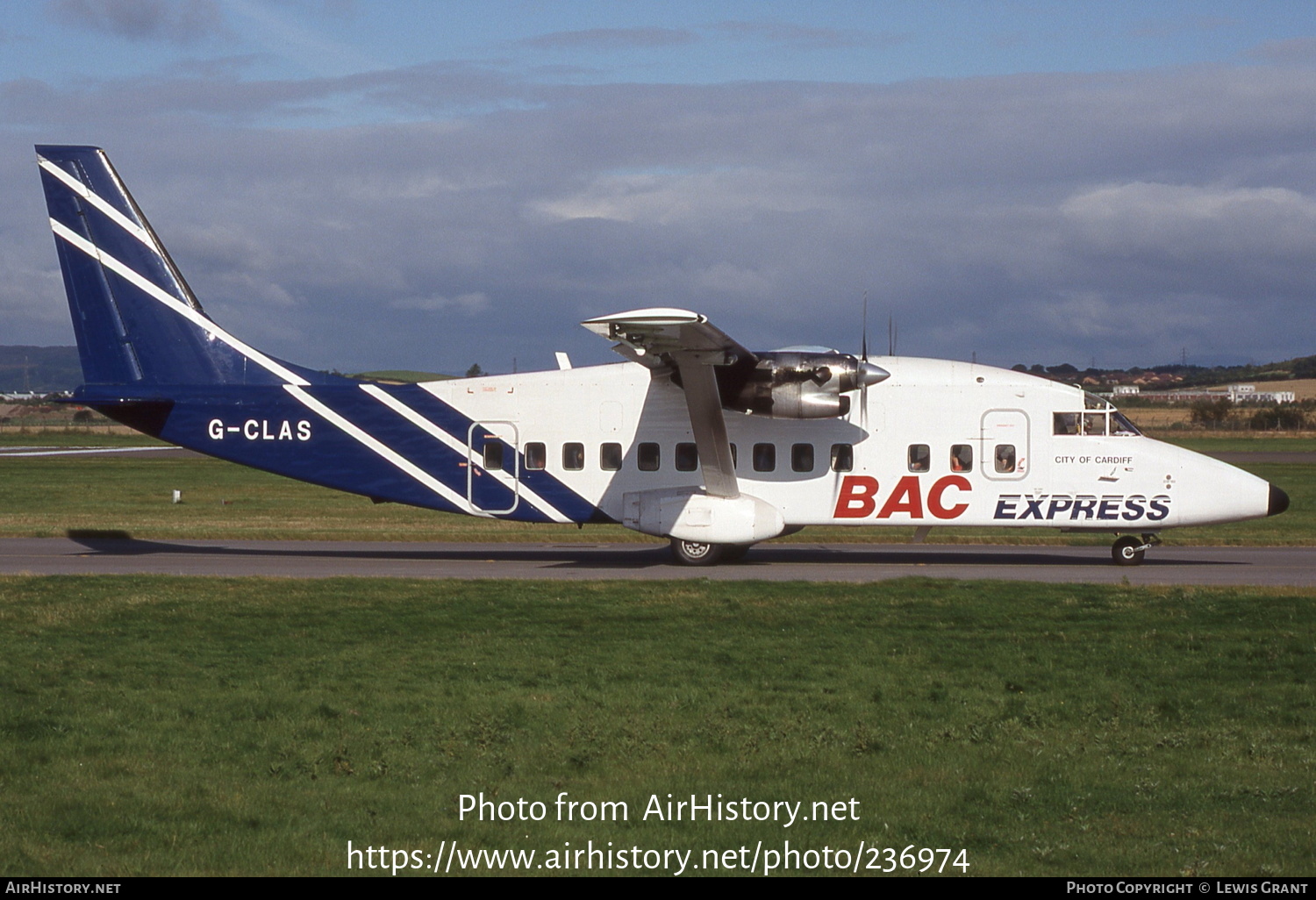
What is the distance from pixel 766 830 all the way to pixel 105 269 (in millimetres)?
18918

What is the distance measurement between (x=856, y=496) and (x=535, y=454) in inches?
226

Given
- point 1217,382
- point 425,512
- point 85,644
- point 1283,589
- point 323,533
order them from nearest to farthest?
point 85,644
point 1283,589
point 323,533
point 425,512
point 1217,382

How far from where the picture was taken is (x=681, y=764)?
337 inches

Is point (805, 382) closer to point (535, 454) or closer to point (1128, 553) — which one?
point (535, 454)

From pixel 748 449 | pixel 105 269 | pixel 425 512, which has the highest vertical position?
pixel 105 269

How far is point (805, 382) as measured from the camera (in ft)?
66.5

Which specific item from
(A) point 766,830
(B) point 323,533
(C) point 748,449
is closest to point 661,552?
(C) point 748,449

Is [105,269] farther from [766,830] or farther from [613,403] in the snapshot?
[766,830]

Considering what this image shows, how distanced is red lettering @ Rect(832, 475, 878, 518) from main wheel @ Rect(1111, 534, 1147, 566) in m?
4.58

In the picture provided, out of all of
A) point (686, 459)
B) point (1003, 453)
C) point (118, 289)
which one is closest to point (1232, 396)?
point (1003, 453)

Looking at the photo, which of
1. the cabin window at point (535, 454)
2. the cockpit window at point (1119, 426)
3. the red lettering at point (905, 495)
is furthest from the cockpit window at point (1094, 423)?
the cabin window at point (535, 454)

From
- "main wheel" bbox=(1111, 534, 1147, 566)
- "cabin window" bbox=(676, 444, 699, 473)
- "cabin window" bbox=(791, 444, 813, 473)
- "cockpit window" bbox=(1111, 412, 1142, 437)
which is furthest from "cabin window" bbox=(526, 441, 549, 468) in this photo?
"main wheel" bbox=(1111, 534, 1147, 566)

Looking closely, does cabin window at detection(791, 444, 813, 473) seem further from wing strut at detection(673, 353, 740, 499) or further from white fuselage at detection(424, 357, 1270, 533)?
wing strut at detection(673, 353, 740, 499)

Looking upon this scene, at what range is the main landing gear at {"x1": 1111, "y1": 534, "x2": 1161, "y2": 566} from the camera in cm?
2133
